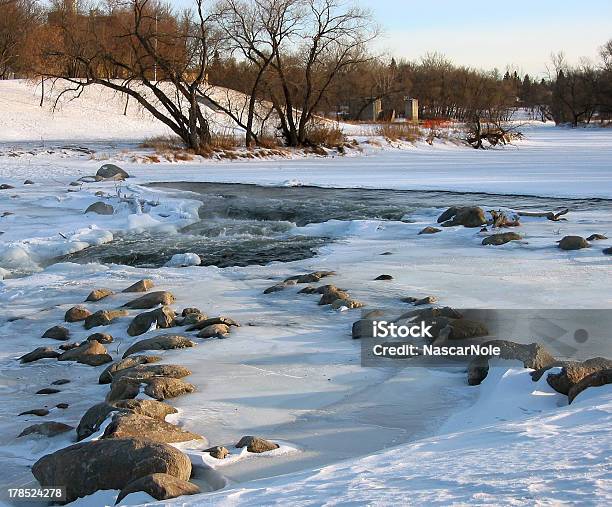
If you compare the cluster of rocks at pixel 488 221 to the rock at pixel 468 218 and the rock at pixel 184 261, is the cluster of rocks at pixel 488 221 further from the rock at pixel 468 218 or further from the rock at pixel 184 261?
the rock at pixel 184 261

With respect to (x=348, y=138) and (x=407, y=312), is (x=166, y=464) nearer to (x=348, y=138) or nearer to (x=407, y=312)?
(x=407, y=312)

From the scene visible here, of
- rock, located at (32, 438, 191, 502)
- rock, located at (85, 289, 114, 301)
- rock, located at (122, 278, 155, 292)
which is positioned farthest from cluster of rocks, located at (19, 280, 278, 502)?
rock, located at (122, 278, 155, 292)

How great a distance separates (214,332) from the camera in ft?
22.6

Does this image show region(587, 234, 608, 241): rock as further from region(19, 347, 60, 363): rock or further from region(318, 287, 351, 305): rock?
region(19, 347, 60, 363): rock

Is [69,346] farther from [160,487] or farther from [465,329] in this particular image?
[160,487]

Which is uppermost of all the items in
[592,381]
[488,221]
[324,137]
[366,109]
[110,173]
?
[366,109]

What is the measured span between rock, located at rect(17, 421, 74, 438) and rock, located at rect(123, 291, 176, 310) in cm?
317

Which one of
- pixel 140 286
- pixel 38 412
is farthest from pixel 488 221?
pixel 38 412

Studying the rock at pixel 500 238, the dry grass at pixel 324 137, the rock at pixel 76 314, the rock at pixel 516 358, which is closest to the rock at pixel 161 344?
the rock at pixel 76 314

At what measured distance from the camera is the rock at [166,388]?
5.35 m

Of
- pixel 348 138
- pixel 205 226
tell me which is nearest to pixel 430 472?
pixel 205 226

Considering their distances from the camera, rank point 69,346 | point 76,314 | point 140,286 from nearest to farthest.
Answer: point 69,346
point 76,314
point 140,286

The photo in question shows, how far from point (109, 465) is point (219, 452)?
2.03ft

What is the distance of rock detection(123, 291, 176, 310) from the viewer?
8.12 m
